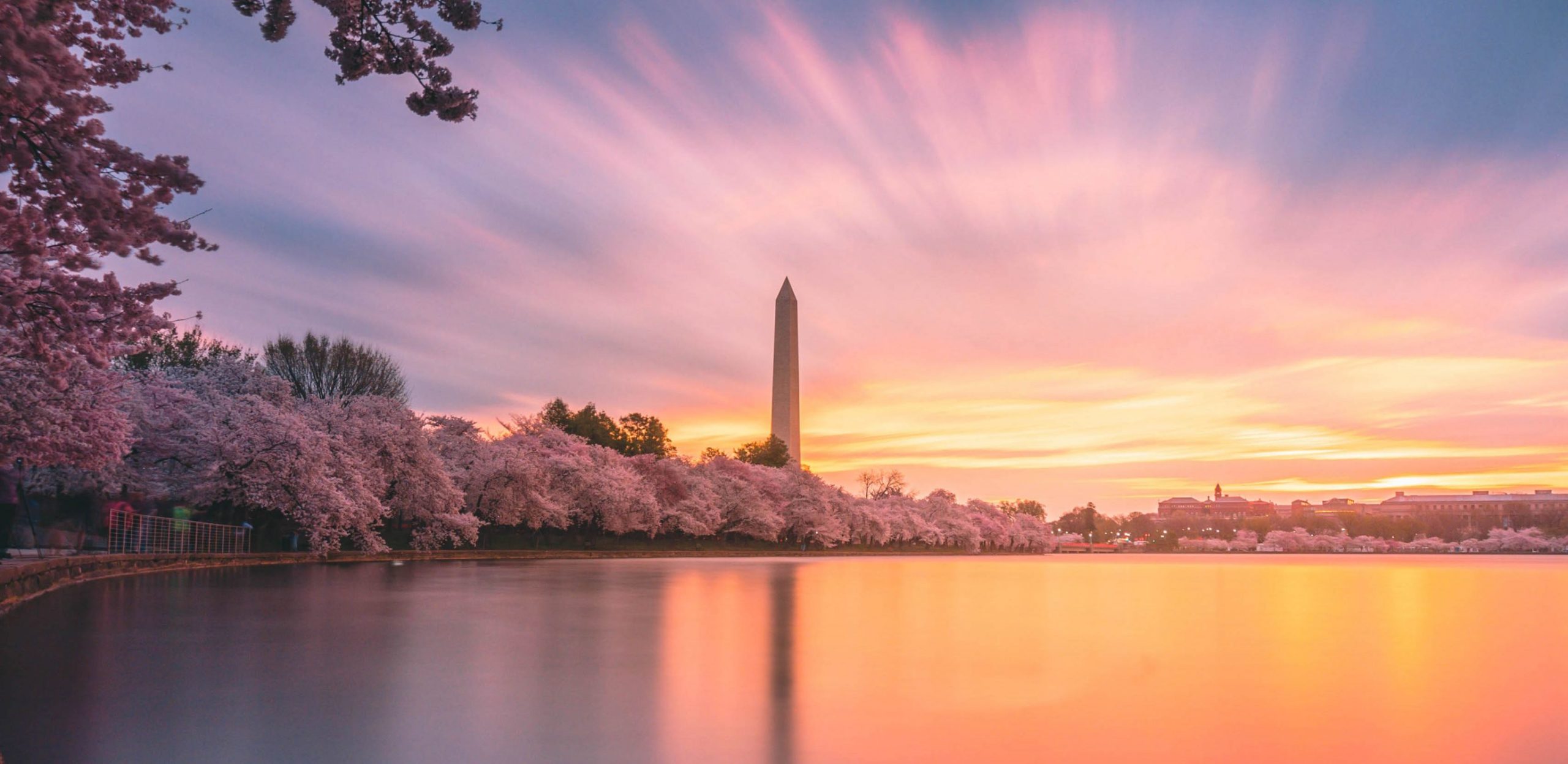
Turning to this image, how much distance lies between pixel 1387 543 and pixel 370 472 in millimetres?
176541

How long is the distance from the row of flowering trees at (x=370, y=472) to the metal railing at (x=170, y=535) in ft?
4.52

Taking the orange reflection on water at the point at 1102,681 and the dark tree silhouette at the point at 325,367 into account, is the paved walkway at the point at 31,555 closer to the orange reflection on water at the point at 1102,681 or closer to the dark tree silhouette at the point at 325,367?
the orange reflection on water at the point at 1102,681

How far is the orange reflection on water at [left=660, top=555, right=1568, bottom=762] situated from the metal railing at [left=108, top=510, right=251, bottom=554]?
19970mm

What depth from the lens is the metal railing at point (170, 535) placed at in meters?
31.8

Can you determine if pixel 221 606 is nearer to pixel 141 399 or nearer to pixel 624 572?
pixel 624 572

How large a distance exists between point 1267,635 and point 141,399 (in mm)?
40118

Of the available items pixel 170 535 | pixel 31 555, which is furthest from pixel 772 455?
pixel 31 555

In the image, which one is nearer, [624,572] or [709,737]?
[709,737]

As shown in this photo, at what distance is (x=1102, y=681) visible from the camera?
11258mm

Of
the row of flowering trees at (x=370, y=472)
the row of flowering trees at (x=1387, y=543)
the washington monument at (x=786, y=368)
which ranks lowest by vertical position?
the row of flowering trees at (x=1387, y=543)

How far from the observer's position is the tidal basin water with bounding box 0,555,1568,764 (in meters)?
7.51

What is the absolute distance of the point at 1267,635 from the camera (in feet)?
56.3

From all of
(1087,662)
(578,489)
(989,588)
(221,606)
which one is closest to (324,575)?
(221,606)

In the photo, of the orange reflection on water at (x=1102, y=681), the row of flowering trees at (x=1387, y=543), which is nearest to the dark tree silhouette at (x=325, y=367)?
the orange reflection on water at (x=1102, y=681)
